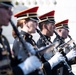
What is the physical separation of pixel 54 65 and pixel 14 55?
98 centimetres

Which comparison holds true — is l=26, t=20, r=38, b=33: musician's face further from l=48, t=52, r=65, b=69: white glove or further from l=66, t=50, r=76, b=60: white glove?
l=66, t=50, r=76, b=60: white glove

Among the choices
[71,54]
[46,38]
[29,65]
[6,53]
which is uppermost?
[6,53]

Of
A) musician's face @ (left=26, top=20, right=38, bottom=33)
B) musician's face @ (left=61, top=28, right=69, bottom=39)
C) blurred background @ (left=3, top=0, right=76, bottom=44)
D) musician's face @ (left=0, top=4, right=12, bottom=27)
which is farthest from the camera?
blurred background @ (left=3, top=0, right=76, bottom=44)

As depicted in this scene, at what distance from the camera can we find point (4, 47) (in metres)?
4.10

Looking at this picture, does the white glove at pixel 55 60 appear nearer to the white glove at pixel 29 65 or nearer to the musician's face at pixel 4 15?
the white glove at pixel 29 65

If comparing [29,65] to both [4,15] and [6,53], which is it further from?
[4,15]

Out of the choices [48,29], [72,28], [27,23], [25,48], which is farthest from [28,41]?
[72,28]

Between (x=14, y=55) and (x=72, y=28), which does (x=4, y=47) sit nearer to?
(x=14, y=55)

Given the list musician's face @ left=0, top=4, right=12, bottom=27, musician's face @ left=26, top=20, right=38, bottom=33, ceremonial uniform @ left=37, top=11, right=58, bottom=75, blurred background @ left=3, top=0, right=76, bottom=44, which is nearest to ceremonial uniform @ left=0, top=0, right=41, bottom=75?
musician's face @ left=0, top=4, right=12, bottom=27

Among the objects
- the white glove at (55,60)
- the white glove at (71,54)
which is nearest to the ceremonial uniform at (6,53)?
the white glove at (55,60)

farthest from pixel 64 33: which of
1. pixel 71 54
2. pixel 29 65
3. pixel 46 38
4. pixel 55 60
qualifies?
pixel 29 65

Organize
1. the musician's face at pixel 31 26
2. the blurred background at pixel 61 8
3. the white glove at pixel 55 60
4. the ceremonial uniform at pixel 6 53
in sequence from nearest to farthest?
the ceremonial uniform at pixel 6 53
the musician's face at pixel 31 26
the white glove at pixel 55 60
the blurred background at pixel 61 8

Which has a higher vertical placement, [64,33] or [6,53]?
[6,53]

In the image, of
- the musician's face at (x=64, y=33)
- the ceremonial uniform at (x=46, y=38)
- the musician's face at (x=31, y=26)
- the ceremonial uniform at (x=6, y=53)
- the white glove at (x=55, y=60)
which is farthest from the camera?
the musician's face at (x=64, y=33)
